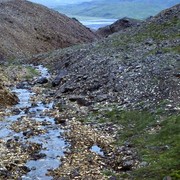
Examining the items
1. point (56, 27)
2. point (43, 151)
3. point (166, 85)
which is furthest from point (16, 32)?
point (43, 151)

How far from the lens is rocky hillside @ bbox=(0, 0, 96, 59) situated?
8681 centimetres

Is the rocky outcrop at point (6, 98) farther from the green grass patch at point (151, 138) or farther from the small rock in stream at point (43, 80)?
the small rock in stream at point (43, 80)

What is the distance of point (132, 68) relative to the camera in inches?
1779

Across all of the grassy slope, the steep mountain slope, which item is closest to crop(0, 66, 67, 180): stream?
the steep mountain slope

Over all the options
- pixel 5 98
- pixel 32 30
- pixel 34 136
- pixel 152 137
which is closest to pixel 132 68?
pixel 5 98

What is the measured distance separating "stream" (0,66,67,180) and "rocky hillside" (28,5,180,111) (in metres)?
5.05

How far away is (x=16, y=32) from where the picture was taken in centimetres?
9150

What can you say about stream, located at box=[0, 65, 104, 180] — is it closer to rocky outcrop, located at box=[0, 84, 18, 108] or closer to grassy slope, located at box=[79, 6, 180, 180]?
rocky outcrop, located at box=[0, 84, 18, 108]

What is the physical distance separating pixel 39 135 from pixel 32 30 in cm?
6889

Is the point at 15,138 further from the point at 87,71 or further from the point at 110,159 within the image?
the point at 87,71

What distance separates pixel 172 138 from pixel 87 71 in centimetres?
2458

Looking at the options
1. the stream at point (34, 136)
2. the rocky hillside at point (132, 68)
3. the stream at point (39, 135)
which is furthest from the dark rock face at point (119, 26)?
the stream at point (39, 135)

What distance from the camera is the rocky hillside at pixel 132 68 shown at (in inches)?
1481

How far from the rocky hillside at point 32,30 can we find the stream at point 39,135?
1559 inches
